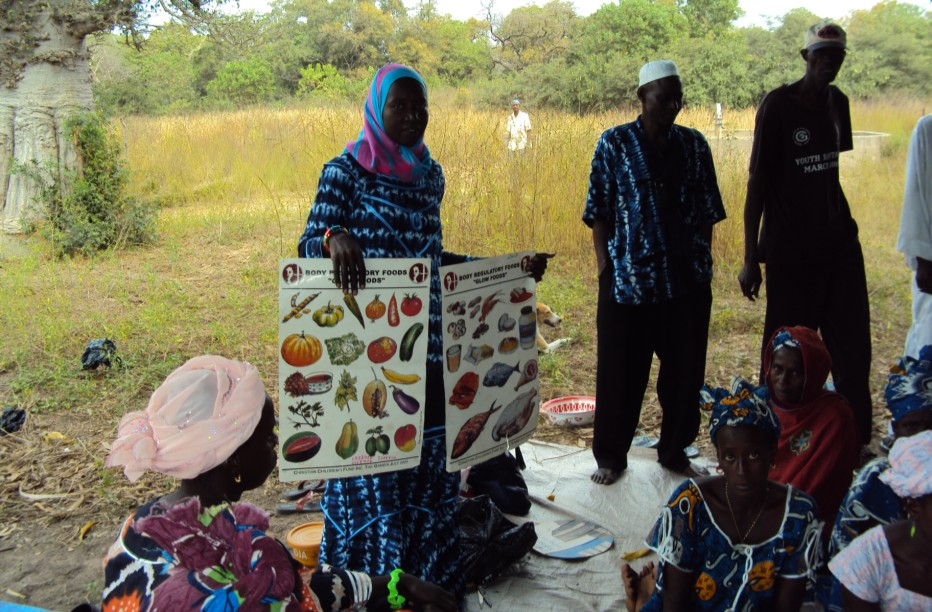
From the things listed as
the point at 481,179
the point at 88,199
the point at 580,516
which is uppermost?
the point at 481,179

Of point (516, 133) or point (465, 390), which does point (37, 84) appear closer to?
point (516, 133)

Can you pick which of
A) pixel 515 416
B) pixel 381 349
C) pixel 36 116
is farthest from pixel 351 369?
pixel 36 116

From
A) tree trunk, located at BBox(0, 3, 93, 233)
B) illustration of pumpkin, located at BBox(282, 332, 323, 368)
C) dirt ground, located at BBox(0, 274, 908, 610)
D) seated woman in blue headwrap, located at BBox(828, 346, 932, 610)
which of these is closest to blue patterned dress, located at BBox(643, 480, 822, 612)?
seated woman in blue headwrap, located at BBox(828, 346, 932, 610)

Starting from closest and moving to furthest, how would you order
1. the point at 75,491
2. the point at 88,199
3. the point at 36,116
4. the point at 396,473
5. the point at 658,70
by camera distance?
1. the point at 396,473
2. the point at 658,70
3. the point at 75,491
4. the point at 36,116
5. the point at 88,199

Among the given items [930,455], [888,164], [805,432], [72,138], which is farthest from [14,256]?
[888,164]

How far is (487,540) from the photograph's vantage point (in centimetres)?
287

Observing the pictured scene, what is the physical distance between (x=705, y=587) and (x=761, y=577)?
0.52ft

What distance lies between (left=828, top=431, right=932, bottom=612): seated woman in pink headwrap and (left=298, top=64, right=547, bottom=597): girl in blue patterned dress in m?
1.33

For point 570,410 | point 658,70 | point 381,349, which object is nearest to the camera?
point 381,349

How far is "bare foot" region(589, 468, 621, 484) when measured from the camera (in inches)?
144

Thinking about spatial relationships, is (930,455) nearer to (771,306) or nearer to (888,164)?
(771,306)

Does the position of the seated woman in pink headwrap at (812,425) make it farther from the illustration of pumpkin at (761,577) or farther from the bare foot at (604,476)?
the bare foot at (604,476)

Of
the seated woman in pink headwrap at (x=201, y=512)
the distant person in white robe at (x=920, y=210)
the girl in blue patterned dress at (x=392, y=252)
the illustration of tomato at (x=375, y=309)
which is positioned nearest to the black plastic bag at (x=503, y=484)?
the girl in blue patterned dress at (x=392, y=252)

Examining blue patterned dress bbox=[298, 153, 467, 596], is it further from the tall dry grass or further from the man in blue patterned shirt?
the tall dry grass
